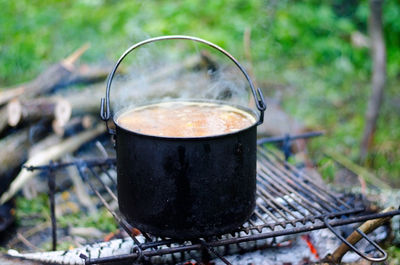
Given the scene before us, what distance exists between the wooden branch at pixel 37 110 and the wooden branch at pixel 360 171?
3230 mm

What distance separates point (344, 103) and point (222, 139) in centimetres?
597

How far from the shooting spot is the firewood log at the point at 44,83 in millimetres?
4477

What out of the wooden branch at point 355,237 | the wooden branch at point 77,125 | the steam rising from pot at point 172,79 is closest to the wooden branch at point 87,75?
the steam rising from pot at point 172,79

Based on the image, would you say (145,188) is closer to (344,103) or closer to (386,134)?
(386,134)

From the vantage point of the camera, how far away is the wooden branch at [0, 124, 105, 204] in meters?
4.07

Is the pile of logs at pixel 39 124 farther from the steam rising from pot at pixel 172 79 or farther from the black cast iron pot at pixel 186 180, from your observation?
the black cast iron pot at pixel 186 180

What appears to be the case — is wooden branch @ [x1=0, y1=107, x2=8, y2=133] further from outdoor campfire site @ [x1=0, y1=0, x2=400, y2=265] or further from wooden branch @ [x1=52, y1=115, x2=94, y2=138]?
wooden branch @ [x1=52, y1=115, x2=94, y2=138]

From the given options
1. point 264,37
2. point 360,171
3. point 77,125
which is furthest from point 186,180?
point 264,37

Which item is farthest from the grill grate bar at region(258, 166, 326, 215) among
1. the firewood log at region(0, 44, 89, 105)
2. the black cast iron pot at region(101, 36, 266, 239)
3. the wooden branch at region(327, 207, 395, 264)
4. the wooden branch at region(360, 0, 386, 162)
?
the firewood log at region(0, 44, 89, 105)

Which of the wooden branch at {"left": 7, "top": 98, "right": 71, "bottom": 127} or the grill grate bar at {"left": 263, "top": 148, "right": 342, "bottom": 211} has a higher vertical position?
the wooden branch at {"left": 7, "top": 98, "right": 71, "bottom": 127}

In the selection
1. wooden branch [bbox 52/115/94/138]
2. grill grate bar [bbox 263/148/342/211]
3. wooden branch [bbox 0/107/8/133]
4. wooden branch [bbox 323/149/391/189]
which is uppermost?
wooden branch [bbox 0/107/8/133]

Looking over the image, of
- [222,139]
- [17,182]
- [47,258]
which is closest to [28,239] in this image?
[17,182]

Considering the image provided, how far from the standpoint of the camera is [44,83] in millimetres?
4695

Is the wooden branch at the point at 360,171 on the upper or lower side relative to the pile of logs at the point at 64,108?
lower
